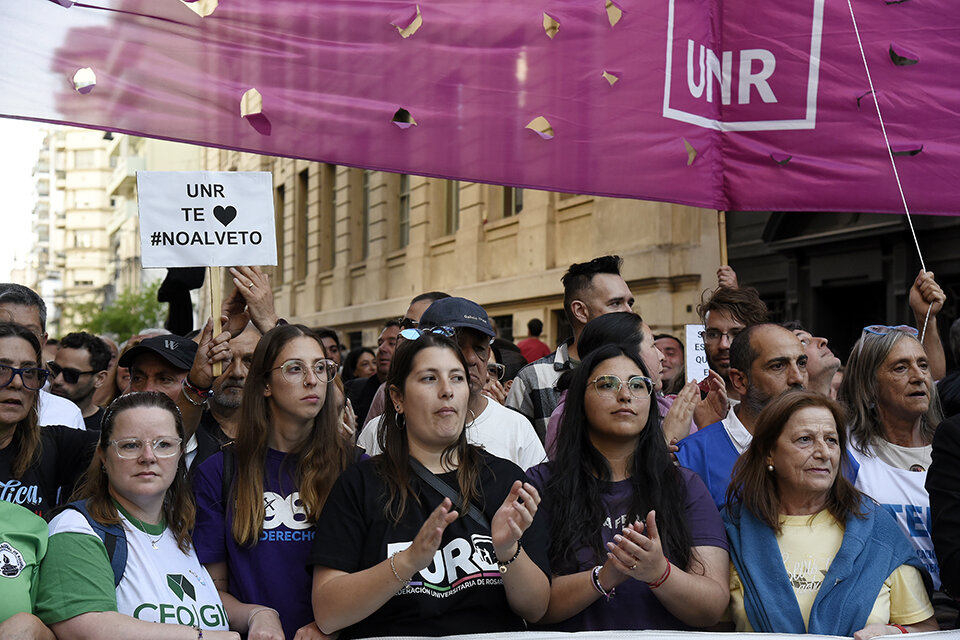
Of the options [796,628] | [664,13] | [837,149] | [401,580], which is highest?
[664,13]

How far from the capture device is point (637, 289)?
13.6 m

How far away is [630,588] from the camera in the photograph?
137 inches

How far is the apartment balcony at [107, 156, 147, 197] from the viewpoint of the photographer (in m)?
72.2

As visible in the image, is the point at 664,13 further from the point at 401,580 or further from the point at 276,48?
the point at 401,580

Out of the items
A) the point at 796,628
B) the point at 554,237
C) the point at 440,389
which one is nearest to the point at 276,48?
the point at 440,389

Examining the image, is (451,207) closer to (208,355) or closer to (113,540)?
(208,355)

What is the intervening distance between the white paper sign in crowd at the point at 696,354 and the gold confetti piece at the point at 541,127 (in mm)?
1318

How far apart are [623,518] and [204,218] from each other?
213 cm

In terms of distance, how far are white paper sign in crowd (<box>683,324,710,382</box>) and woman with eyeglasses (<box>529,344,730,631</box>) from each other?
184cm

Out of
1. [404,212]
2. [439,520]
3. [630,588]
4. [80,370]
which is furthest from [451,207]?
[439,520]

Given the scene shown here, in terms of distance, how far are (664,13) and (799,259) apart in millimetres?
8050

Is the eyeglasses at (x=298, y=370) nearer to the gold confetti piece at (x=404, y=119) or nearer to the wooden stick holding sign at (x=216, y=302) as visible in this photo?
the wooden stick holding sign at (x=216, y=302)

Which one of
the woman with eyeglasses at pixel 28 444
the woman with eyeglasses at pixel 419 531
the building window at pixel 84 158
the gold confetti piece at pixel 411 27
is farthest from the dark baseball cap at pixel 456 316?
the building window at pixel 84 158

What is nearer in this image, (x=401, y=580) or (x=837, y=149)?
(x=401, y=580)
